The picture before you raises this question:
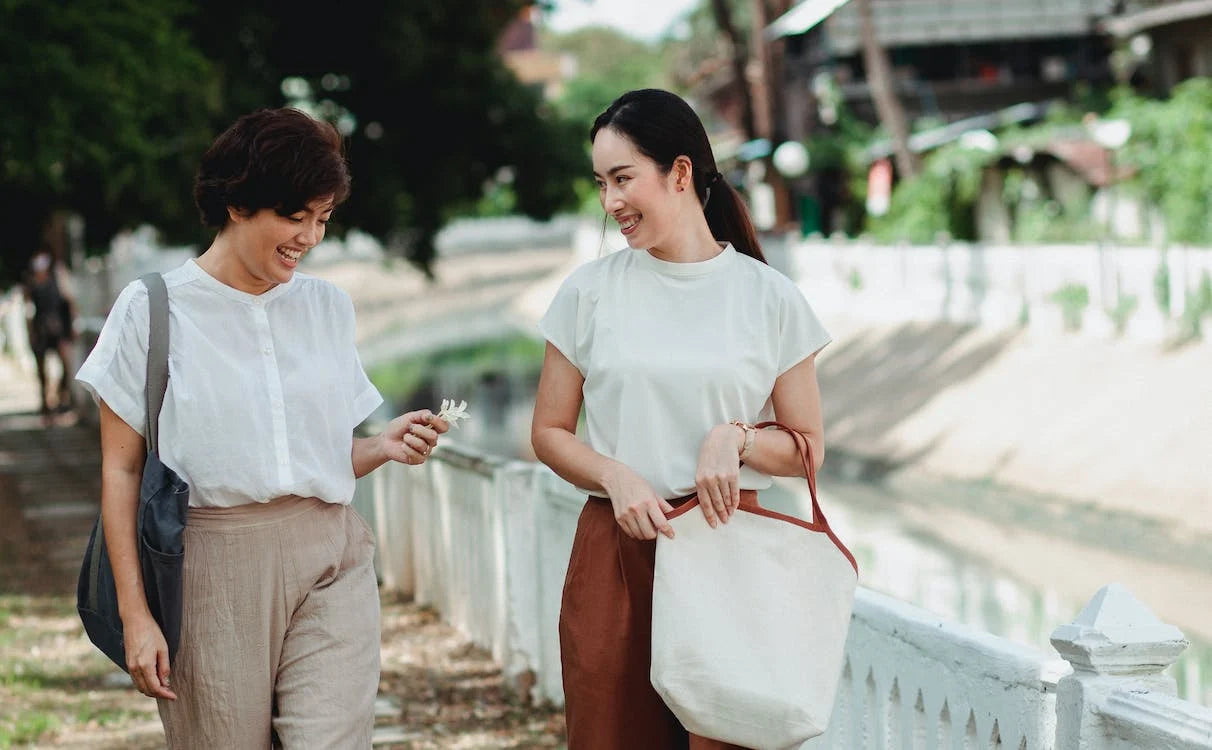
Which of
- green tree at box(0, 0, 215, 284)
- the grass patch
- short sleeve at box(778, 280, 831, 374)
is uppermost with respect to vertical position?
green tree at box(0, 0, 215, 284)

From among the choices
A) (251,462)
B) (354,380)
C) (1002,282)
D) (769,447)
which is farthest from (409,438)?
(1002,282)

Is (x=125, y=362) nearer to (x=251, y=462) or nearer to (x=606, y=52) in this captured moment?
(x=251, y=462)

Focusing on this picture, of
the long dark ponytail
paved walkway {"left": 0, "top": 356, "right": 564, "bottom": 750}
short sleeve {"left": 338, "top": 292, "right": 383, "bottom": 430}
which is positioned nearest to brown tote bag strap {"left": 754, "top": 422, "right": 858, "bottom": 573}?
the long dark ponytail

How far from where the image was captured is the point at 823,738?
5.02 meters

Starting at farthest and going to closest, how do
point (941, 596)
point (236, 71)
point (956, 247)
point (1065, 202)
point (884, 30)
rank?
point (884, 30)
point (1065, 202)
point (956, 247)
point (236, 71)
point (941, 596)

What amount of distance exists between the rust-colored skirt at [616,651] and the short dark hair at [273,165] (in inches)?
34.0

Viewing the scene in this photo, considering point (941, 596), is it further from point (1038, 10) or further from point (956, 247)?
point (1038, 10)

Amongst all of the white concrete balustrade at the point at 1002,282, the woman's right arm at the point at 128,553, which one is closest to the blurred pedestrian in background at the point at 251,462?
the woman's right arm at the point at 128,553

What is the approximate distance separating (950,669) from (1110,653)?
0.73 metres

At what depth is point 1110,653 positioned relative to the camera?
3.55m

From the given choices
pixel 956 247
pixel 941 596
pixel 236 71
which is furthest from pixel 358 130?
pixel 941 596

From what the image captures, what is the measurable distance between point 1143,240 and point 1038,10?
27.1 metres

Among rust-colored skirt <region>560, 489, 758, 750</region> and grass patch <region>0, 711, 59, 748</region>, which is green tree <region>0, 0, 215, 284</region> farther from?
rust-colored skirt <region>560, 489, 758, 750</region>

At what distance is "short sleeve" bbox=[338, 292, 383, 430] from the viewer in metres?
3.73
